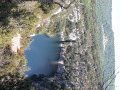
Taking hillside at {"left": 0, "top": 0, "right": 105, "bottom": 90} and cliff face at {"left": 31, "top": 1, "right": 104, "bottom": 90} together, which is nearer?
hillside at {"left": 0, "top": 0, "right": 105, "bottom": 90}

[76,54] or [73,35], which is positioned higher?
[73,35]

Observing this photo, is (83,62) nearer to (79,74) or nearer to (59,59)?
(79,74)

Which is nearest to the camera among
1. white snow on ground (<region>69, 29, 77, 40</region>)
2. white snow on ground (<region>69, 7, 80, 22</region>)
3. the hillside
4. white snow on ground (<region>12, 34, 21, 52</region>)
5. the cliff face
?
the hillside

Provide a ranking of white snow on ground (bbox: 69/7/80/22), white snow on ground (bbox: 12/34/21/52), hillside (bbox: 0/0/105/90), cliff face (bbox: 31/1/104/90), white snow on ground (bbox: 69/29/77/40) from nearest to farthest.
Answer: hillside (bbox: 0/0/105/90)
white snow on ground (bbox: 12/34/21/52)
cliff face (bbox: 31/1/104/90)
white snow on ground (bbox: 69/7/80/22)
white snow on ground (bbox: 69/29/77/40)

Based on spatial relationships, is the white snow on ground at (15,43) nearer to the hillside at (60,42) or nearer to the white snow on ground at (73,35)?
the hillside at (60,42)

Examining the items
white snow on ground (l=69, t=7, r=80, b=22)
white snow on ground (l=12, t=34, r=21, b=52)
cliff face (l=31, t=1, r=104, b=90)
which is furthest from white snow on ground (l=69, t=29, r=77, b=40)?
white snow on ground (l=12, t=34, r=21, b=52)

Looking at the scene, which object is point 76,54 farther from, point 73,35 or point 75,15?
point 75,15

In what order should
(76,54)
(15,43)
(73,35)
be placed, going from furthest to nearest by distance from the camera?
(73,35), (76,54), (15,43)

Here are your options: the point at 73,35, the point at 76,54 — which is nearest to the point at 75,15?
the point at 73,35

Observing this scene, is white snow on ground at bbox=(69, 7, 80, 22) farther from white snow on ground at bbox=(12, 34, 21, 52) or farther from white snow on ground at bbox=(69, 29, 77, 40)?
white snow on ground at bbox=(12, 34, 21, 52)

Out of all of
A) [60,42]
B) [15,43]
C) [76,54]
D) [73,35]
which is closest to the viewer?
[15,43]

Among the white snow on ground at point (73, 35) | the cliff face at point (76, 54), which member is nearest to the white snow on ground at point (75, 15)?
the cliff face at point (76, 54)
